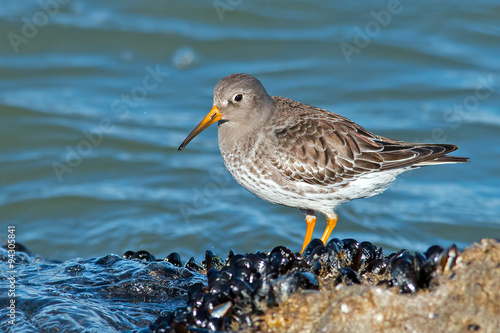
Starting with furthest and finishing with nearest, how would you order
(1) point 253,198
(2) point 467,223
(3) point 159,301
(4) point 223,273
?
1. (1) point 253,198
2. (2) point 467,223
3. (3) point 159,301
4. (4) point 223,273

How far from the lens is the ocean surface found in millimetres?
9523

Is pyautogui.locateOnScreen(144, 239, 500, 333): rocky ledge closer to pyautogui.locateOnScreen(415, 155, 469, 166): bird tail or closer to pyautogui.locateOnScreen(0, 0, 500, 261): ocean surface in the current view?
pyautogui.locateOnScreen(415, 155, 469, 166): bird tail

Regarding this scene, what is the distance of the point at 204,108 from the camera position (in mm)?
11984

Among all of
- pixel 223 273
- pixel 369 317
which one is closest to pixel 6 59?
pixel 223 273

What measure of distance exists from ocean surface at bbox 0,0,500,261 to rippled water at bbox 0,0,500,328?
0.03 metres

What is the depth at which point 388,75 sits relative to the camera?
43.2 feet

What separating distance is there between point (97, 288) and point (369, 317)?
2.94m

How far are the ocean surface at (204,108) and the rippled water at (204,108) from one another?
32mm

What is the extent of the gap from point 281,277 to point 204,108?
7.90m

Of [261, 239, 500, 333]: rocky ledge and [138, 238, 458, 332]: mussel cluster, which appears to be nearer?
[261, 239, 500, 333]: rocky ledge

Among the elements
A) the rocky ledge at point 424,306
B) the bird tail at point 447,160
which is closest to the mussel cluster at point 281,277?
the rocky ledge at point 424,306

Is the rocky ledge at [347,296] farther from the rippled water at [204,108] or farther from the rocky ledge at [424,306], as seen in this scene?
the rippled water at [204,108]

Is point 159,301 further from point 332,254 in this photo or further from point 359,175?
point 359,175

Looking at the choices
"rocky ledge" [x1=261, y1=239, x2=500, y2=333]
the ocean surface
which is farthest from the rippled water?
"rocky ledge" [x1=261, y1=239, x2=500, y2=333]
